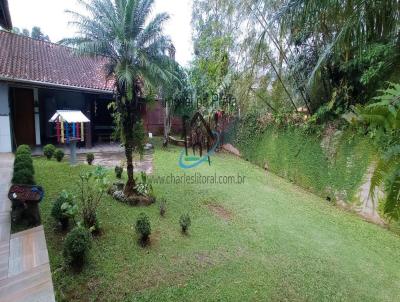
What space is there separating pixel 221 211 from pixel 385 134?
531cm

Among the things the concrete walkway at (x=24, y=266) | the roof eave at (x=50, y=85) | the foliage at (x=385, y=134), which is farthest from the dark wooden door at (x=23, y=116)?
the foliage at (x=385, y=134)

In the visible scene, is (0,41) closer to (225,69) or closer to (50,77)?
(50,77)

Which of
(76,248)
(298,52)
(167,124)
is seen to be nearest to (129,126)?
(76,248)

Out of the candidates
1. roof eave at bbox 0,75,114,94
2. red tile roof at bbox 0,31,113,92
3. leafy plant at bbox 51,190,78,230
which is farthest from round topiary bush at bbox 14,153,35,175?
red tile roof at bbox 0,31,113,92

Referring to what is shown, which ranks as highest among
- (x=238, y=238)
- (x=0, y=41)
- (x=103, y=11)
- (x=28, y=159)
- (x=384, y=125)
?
(x=0, y=41)

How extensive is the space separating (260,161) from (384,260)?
6.56 metres

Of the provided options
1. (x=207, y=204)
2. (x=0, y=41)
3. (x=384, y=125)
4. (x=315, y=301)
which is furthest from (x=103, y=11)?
(x=0, y=41)

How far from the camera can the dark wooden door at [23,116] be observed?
34.9ft

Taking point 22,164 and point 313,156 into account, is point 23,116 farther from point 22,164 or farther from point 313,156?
point 313,156

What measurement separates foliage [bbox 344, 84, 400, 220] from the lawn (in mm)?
2703

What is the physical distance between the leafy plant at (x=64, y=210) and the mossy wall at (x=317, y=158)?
4.90 m

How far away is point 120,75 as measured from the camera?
529 cm

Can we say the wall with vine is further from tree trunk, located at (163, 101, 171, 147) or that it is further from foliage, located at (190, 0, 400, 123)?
tree trunk, located at (163, 101, 171, 147)

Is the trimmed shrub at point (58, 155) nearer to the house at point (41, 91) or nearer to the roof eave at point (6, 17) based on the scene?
the house at point (41, 91)
